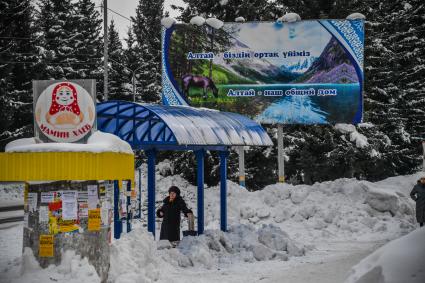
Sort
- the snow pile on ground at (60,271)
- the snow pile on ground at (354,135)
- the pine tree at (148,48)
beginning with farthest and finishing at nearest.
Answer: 1. the pine tree at (148,48)
2. the snow pile on ground at (354,135)
3. the snow pile on ground at (60,271)

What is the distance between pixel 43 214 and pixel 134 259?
1679 millimetres

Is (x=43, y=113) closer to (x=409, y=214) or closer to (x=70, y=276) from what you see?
(x=70, y=276)

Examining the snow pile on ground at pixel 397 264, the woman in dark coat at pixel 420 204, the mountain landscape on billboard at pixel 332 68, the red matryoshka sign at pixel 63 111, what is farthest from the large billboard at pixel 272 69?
the snow pile on ground at pixel 397 264

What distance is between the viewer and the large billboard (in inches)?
932

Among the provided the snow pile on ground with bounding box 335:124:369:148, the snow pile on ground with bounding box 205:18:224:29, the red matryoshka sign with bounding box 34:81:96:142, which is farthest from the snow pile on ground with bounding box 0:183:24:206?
the red matryoshka sign with bounding box 34:81:96:142

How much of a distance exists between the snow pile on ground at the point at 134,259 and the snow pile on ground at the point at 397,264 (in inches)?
167

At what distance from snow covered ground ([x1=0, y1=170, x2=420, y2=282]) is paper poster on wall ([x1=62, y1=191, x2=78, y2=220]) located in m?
0.54

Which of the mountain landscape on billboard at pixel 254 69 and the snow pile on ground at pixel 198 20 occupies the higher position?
the snow pile on ground at pixel 198 20

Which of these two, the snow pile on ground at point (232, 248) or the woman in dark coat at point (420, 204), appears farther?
the woman in dark coat at point (420, 204)

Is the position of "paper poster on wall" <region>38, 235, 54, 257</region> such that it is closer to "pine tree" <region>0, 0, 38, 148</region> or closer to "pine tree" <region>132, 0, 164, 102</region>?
"pine tree" <region>0, 0, 38, 148</region>

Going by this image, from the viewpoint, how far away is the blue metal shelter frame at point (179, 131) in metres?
13.0

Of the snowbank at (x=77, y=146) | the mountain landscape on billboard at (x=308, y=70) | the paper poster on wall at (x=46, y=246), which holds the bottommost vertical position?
the paper poster on wall at (x=46, y=246)

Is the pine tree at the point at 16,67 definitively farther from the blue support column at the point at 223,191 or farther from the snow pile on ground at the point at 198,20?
the blue support column at the point at 223,191

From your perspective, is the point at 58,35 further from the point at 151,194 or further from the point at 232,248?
the point at 232,248
